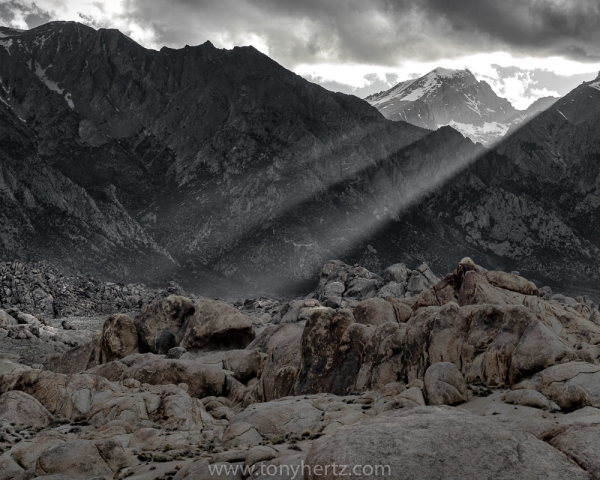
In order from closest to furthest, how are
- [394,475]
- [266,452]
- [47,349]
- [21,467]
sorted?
[394,475] → [266,452] → [21,467] → [47,349]

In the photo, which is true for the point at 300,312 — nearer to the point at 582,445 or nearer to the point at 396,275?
the point at 396,275

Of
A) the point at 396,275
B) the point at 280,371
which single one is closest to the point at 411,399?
the point at 280,371

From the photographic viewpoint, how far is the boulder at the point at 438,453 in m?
13.0

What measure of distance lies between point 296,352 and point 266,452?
24.2m

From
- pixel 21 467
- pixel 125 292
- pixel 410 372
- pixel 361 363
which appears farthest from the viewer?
pixel 125 292

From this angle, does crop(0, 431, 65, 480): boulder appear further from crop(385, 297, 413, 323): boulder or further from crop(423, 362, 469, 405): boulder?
crop(385, 297, 413, 323): boulder

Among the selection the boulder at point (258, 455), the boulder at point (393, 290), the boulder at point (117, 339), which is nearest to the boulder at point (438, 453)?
the boulder at point (258, 455)

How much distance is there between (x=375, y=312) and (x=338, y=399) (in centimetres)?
2081

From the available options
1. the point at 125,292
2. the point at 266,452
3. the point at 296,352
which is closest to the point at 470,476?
the point at 266,452

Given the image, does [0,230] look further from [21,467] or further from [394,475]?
[394,475]

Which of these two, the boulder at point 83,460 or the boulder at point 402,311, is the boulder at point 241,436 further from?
the boulder at point 402,311

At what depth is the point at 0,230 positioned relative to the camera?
551 feet

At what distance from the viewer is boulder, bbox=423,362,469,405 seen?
89.4ft

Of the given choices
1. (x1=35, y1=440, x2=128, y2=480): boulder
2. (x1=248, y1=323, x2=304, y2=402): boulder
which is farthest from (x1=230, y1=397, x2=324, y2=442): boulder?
(x1=248, y1=323, x2=304, y2=402): boulder
